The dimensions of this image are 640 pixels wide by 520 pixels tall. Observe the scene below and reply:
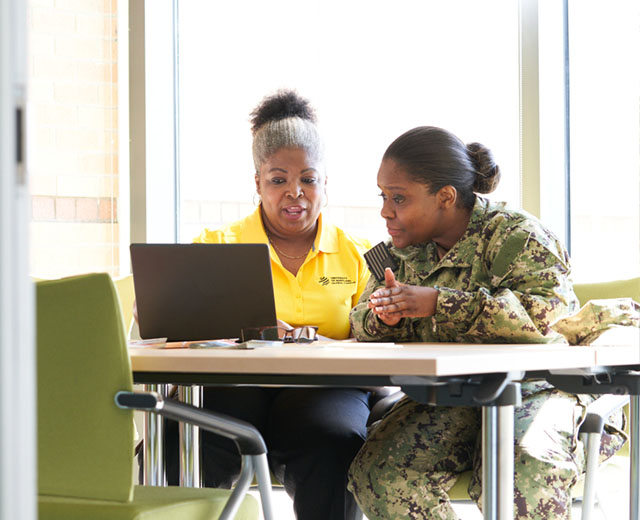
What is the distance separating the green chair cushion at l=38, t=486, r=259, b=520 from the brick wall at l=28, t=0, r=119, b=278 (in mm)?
1971

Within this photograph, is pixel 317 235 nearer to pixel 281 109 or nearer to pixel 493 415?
pixel 281 109

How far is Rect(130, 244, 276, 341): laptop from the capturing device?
6.12ft

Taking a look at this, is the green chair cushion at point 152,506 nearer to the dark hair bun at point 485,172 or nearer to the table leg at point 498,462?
the table leg at point 498,462

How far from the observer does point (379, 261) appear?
2.24m

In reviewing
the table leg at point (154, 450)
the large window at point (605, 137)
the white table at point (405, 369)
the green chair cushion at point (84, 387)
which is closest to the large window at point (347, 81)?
the large window at point (605, 137)

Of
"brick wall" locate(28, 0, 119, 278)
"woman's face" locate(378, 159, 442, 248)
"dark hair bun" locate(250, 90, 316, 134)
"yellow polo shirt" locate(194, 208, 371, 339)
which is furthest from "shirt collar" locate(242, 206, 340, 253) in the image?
"brick wall" locate(28, 0, 119, 278)

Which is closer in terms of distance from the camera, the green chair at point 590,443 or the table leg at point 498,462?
the table leg at point 498,462

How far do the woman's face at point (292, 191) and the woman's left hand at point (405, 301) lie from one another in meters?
0.76

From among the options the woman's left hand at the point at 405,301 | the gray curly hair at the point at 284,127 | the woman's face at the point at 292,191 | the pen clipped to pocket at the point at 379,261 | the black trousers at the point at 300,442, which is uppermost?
the gray curly hair at the point at 284,127

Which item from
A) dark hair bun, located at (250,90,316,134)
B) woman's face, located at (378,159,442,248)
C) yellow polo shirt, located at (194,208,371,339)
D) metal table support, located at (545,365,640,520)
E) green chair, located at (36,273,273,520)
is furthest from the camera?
dark hair bun, located at (250,90,316,134)

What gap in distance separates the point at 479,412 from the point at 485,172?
66 centimetres

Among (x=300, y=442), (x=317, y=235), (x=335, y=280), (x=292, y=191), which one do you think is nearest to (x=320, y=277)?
(x=335, y=280)

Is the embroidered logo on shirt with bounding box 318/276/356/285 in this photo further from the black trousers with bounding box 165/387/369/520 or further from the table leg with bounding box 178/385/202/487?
the table leg with bounding box 178/385/202/487

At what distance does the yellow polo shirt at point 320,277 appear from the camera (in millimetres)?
2469
